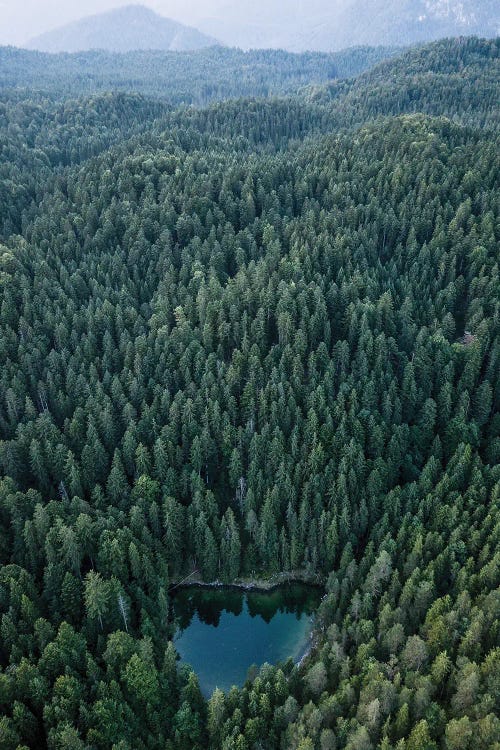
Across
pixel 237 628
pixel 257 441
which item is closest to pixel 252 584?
pixel 237 628

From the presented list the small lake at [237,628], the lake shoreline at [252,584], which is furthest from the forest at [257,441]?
the small lake at [237,628]

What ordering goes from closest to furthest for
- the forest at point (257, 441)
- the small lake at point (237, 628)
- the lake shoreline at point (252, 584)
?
the forest at point (257, 441), the small lake at point (237, 628), the lake shoreline at point (252, 584)

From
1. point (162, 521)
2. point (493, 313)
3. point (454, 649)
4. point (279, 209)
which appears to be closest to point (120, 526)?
point (162, 521)

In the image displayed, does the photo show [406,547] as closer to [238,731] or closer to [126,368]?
[238,731]

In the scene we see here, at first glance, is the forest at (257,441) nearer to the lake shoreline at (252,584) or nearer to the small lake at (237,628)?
the lake shoreline at (252,584)

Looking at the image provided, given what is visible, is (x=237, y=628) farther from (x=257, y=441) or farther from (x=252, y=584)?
(x=257, y=441)

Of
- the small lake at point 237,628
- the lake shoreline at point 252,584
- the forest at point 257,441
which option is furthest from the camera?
the lake shoreline at point 252,584

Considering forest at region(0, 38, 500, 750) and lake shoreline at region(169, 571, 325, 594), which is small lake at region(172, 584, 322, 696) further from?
forest at region(0, 38, 500, 750)

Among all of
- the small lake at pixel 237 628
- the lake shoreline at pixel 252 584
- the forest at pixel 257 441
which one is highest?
the forest at pixel 257 441
